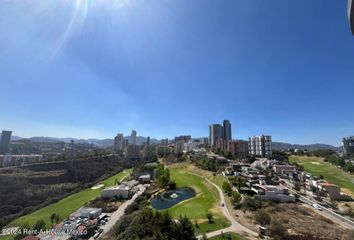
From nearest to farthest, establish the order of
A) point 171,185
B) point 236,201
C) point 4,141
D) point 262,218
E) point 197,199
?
point 262,218 → point 236,201 → point 197,199 → point 171,185 → point 4,141

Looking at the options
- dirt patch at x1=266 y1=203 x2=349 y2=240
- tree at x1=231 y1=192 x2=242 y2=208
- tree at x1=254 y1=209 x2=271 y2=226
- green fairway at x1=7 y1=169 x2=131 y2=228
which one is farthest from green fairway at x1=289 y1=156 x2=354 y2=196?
green fairway at x1=7 y1=169 x2=131 y2=228

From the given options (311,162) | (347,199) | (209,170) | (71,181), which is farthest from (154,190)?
(311,162)

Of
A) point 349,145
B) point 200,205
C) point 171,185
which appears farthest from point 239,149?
point 349,145

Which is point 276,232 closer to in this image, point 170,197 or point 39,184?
point 170,197

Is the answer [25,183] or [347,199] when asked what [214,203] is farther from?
[25,183]

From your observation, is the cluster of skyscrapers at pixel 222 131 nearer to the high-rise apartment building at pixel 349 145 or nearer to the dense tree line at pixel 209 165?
the dense tree line at pixel 209 165

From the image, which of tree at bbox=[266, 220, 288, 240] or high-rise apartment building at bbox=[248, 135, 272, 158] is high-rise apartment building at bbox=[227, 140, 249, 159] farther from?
tree at bbox=[266, 220, 288, 240]
